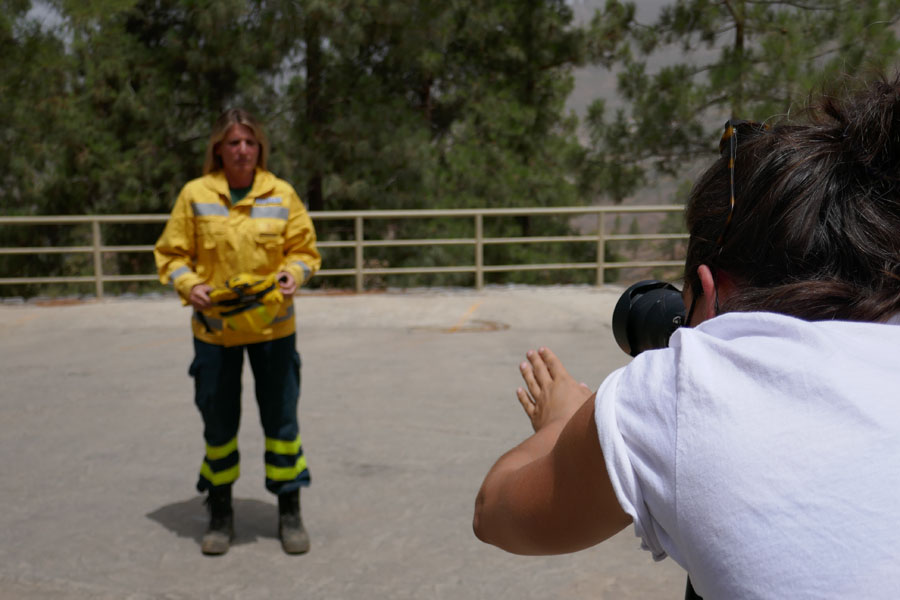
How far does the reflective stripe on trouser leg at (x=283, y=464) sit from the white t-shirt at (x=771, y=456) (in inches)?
112

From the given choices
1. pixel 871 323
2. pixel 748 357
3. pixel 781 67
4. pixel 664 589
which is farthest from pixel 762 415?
pixel 781 67

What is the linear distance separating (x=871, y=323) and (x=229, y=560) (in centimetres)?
305

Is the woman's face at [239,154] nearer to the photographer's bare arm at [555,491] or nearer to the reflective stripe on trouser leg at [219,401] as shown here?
the reflective stripe on trouser leg at [219,401]

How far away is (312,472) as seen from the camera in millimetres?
4504

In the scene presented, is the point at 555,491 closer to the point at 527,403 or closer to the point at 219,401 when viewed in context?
the point at 527,403

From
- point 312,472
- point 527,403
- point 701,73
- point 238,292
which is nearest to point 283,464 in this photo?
point 238,292

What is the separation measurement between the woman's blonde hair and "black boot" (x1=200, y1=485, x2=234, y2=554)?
1281 mm

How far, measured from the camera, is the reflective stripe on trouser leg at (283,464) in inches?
142

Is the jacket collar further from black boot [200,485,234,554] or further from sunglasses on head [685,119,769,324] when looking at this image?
sunglasses on head [685,119,769,324]

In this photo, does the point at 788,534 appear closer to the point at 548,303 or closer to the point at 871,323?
the point at 871,323

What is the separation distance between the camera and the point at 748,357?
2.86 feet

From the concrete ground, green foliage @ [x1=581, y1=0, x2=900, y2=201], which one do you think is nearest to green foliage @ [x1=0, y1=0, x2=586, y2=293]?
green foliage @ [x1=581, y1=0, x2=900, y2=201]

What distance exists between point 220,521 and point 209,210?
1.23 metres

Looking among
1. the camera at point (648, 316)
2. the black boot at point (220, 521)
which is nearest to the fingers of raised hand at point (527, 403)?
the camera at point (648, 316)
